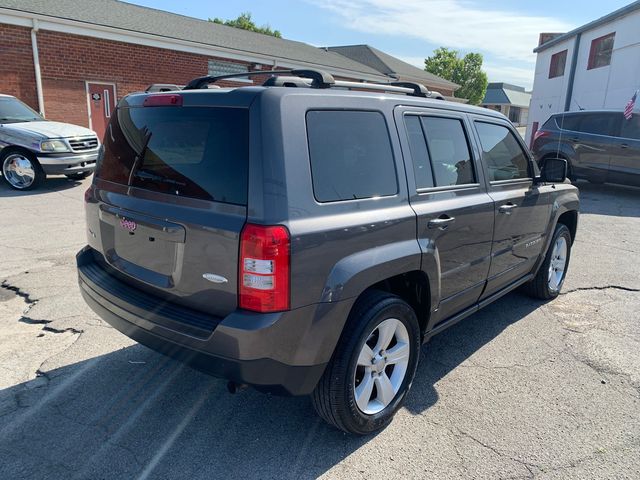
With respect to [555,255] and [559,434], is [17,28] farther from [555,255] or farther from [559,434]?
[559,434]

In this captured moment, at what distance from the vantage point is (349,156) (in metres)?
2.56

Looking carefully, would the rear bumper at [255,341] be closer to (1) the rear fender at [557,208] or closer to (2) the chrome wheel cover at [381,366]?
(2) the chrome wheel cover at [381,366]

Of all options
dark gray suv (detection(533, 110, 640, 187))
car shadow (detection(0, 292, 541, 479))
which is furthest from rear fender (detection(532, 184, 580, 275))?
dark gray suv (detection(533, 110, 640, 187))

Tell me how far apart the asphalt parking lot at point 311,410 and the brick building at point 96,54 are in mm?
8874

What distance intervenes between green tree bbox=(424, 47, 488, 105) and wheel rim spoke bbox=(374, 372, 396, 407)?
56059mm

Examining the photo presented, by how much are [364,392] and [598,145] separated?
37.1ft

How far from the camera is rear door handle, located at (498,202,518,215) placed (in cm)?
363

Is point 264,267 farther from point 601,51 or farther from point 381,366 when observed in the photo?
point 601,51

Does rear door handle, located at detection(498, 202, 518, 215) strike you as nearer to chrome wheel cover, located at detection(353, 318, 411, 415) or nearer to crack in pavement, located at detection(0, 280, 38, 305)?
chrome wheel cover, located at detection(353, 318, 411, 415)

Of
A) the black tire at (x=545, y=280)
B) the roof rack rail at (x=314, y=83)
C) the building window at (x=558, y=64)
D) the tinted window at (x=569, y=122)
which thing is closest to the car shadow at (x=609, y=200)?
the tinted window at (x=569, y=122)

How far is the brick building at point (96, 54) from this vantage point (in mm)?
12960

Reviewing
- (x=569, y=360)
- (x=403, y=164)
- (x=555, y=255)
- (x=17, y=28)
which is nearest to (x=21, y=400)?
(x=403, y=164)

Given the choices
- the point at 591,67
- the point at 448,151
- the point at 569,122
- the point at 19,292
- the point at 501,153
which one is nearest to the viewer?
the point at 448,151

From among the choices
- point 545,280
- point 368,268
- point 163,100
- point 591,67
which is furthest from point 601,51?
point 163,100
